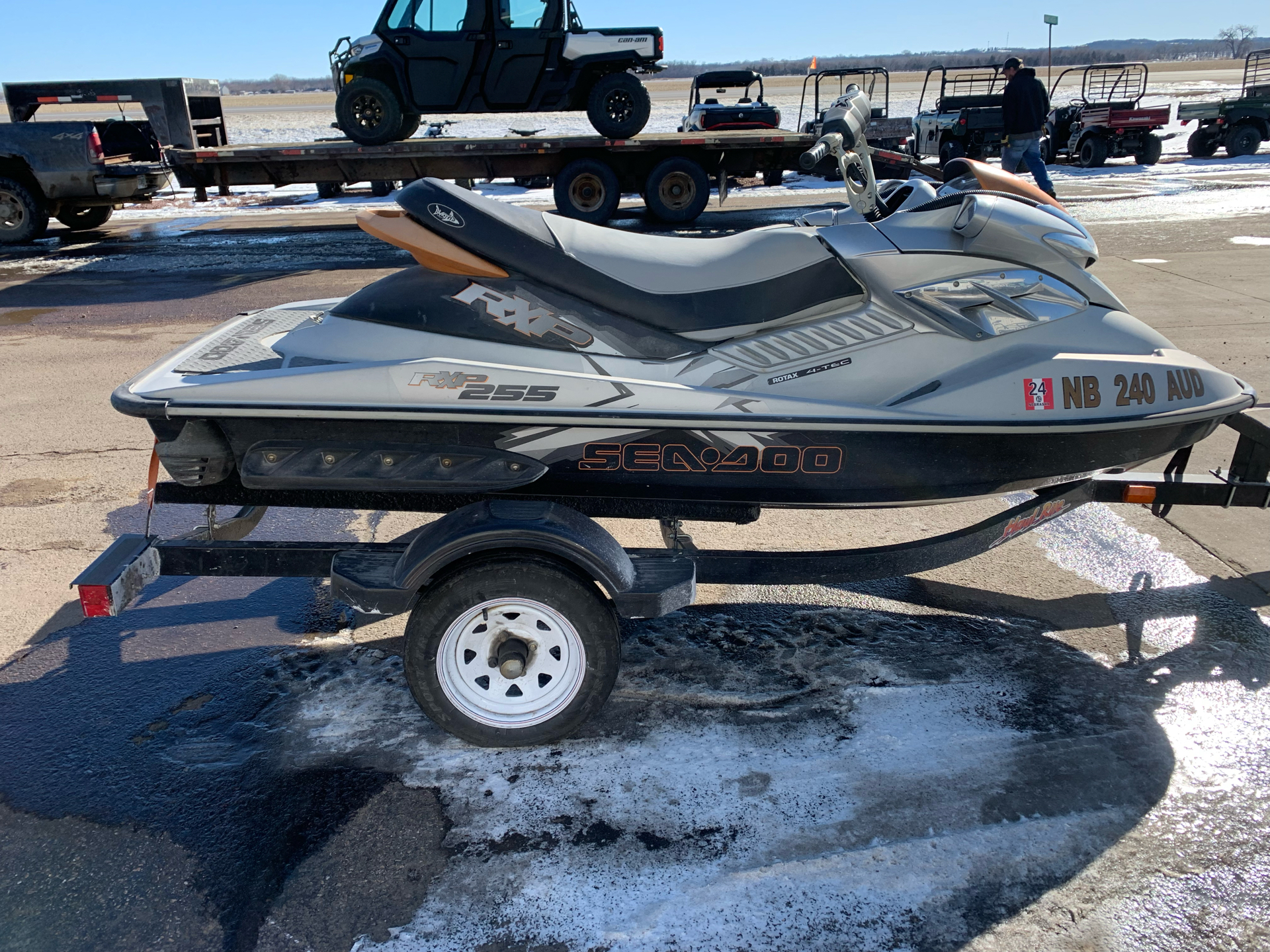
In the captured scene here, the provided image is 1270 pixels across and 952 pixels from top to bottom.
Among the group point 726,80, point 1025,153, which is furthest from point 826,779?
point 726,80

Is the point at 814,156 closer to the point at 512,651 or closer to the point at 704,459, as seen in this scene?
the point at 704,459

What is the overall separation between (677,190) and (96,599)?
12052 millimetres

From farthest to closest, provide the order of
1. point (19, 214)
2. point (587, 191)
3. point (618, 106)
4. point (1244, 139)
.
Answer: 1. point (1244, 139)
2. point (618, 106)
3. point (587, 191)
4. point (19, 214)

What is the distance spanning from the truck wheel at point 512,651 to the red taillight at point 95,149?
12.5 meters

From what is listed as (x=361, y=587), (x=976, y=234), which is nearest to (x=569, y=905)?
(x=361, y=587)

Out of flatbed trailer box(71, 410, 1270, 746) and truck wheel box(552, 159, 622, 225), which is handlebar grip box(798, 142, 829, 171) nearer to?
flatbed trailer box(71, 410, 1270, 746)

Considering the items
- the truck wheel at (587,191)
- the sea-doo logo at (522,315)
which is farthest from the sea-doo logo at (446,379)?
the truck wheel at (587,191)

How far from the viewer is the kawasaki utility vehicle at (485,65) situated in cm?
1343

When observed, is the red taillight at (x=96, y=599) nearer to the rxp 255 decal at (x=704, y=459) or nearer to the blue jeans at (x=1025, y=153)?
the rxp 255 decal at (x=704, y=459)

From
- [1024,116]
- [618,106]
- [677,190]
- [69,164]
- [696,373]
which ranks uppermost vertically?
[618,106]

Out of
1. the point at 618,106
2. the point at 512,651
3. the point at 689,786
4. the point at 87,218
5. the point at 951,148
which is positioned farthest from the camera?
the point at 951,148

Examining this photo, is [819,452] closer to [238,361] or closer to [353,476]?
[353,476]

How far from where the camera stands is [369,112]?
13.9m

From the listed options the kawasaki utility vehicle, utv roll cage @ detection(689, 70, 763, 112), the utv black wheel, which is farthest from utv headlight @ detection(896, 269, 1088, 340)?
the utv black wheel
